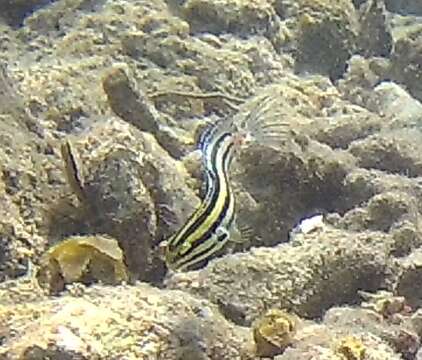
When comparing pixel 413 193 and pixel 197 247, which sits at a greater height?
pixel 197 247

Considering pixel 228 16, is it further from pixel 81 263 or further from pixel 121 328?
pixel 121 328

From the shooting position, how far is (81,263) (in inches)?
105

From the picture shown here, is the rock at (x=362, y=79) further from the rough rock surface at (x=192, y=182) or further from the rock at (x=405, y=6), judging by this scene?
the rock at (x=405, y=6)

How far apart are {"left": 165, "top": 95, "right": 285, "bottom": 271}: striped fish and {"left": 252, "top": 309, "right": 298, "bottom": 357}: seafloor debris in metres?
0.45

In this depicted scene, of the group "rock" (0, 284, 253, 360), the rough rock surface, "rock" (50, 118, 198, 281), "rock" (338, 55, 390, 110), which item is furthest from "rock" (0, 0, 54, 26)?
"rock" (0, 284, 253, 360)

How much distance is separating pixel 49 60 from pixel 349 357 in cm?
246

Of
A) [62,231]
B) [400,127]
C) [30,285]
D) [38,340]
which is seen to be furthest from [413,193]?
[38,340]

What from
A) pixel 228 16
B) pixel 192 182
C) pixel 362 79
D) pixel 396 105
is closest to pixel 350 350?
pixel 192 182

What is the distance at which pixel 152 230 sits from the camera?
313 cm

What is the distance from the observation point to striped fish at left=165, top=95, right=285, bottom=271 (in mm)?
2803

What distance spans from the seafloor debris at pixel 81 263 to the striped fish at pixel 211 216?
0.69 ft

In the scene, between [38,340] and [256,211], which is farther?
[256,211]

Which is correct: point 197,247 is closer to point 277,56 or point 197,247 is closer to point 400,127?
point 400,127

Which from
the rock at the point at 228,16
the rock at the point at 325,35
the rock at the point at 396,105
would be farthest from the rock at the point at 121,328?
the rock at the point at 325,35
